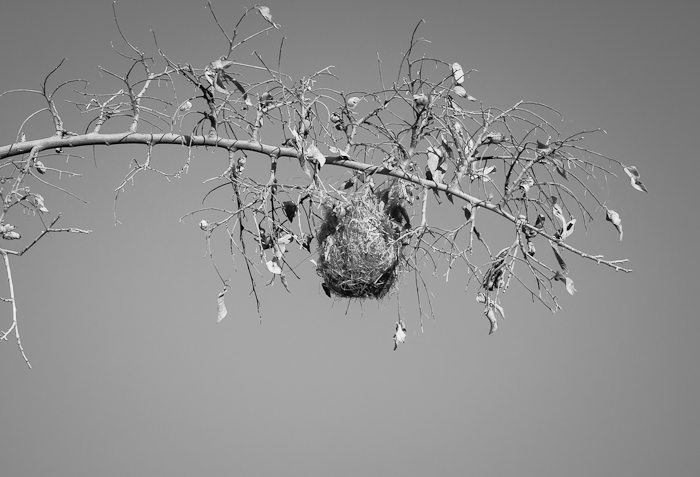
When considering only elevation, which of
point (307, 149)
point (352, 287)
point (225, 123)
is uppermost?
point (225, 123)

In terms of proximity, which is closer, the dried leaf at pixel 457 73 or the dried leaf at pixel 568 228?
the dried leaf at pixel 568 228

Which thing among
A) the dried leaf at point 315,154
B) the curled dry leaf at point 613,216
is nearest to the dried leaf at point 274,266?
the dried leaf at point 315,154

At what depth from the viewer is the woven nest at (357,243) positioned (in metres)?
1.55

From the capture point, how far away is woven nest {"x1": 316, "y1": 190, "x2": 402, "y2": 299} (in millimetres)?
1553

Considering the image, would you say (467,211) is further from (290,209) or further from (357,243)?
(290,209)

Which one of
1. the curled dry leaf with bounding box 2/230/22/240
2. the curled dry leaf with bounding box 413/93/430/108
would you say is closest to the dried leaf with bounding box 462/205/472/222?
the curled dry leaf with bounding box 413/93/430/108

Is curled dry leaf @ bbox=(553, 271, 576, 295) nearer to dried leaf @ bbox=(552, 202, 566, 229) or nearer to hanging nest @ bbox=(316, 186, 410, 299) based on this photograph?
dried leaf @ bbox=(552, 202, 566, 229)

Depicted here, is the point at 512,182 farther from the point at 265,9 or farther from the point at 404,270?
the point at 265,9

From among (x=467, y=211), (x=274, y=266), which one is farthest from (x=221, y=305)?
(x=467, y=211)

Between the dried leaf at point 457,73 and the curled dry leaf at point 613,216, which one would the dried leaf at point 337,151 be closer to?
the dried leaf at point 457,73

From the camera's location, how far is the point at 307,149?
1.50 m

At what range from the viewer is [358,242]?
1549mm

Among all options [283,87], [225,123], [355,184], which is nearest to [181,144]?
[225,123]

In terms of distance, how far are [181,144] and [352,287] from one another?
0.41 metres
